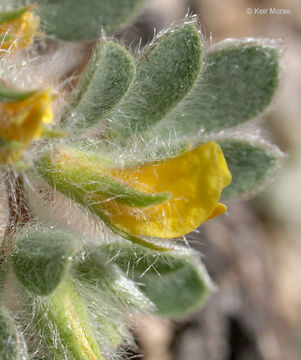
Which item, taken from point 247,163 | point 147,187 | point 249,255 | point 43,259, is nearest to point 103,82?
point 147,187

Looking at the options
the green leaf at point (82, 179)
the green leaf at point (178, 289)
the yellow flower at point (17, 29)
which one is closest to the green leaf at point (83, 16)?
the yellow flower at point (17, 29)

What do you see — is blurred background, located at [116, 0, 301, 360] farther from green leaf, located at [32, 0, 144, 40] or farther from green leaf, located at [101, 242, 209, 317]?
green leaf, located at [101, 242, 209, 317]

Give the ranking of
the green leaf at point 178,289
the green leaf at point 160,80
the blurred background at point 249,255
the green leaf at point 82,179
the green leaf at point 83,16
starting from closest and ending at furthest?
the green leaf at point 82,179
the green leaf at point 160,80
the green leaf at point 178,289
the green leaf at point 83,16
the blurred background at point 249,255

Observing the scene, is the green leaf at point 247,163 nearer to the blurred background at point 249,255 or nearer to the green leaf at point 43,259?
the blurred background at point 249,255

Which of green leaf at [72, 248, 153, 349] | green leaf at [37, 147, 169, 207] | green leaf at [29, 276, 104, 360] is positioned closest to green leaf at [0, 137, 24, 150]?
green leaf at [37, 147, 169, 207]

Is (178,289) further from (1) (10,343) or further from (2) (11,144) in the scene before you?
(2) (11,144)

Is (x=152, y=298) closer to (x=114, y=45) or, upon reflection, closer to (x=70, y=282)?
(x=70, y=282)

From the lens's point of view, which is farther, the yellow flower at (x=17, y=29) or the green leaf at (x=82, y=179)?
the yellow flower at (x=17, y=29)
